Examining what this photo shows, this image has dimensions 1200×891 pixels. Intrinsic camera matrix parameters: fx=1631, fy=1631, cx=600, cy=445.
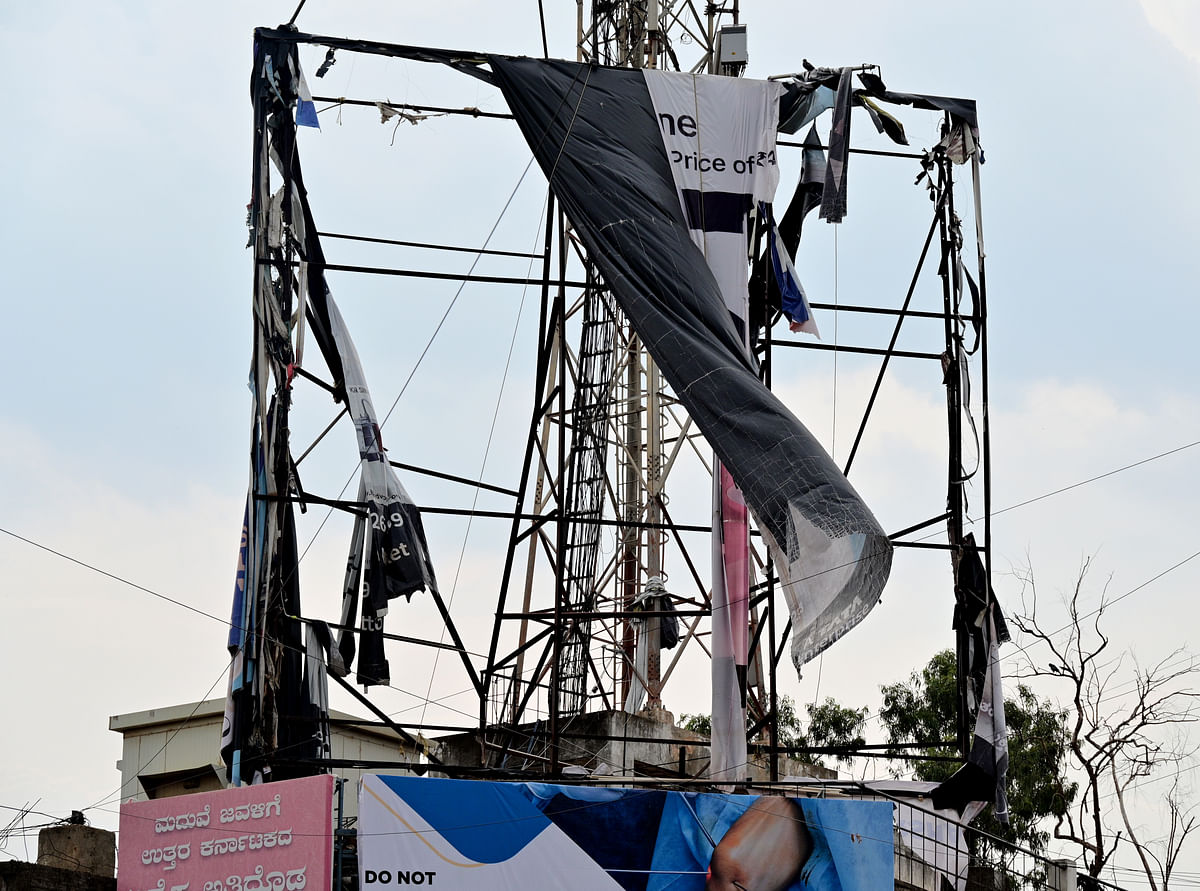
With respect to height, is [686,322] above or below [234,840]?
above

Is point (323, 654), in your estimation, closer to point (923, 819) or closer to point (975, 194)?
point (923, 819)

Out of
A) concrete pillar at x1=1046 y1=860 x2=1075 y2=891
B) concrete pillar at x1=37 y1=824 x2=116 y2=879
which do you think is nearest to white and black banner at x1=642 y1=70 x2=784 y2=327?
concrete pillar at x1=1046 y1=860 x2=1075 y2=891

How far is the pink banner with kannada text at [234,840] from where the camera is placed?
49.0ft

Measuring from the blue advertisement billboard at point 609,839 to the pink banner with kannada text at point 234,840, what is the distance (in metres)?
0.50

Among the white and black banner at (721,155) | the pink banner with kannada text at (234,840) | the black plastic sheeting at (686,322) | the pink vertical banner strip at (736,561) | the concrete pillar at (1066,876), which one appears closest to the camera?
the pink banner with kannada text at (234,840)

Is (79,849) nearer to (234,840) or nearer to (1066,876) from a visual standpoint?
(234,840)

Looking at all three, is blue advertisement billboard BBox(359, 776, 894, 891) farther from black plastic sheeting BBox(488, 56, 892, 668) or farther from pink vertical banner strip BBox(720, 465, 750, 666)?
black plastic sheeting BBox(488, 56, 892, 668)

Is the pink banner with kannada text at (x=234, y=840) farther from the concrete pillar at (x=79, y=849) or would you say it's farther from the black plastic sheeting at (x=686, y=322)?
the black plastic sheeting at (x=686, y=322)

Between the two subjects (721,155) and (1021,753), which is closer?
(721,155)

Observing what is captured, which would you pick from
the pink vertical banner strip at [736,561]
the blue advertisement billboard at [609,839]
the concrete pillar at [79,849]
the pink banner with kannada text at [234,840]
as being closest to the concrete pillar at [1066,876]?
the blue advertisement billboard at [609,839]

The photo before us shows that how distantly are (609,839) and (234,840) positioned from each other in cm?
360

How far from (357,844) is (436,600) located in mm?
3364

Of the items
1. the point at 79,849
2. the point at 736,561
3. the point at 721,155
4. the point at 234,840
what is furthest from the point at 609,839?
the point at 721,155

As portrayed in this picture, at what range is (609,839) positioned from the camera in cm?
1598
